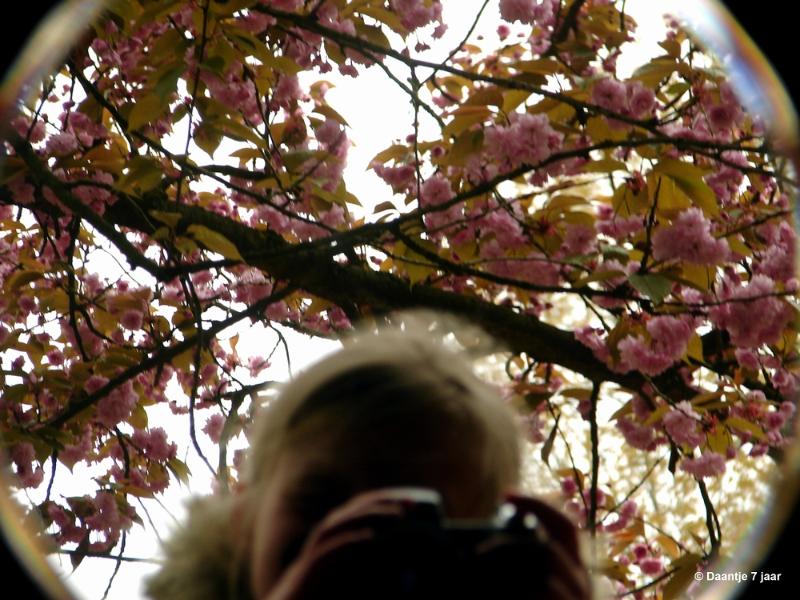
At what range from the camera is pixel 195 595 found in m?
0.60

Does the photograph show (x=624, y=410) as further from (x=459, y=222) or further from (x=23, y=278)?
(x=23, y=278)

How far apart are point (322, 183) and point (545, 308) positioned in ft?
1.97

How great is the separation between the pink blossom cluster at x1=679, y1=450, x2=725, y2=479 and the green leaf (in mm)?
467

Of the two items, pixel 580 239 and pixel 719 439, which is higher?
pixel 580 239

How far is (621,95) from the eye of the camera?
1.59 m

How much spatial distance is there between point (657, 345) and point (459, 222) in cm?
41

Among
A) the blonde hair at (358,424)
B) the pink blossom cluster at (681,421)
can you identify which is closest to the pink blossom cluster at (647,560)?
the pink blossom cluster at (681,421)

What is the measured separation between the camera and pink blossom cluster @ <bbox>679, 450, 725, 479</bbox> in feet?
5.83

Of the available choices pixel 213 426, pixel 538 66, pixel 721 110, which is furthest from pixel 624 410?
pixel 213 426

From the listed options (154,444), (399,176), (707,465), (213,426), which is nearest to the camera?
(707,465)

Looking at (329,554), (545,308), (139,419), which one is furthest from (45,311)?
(329,554)

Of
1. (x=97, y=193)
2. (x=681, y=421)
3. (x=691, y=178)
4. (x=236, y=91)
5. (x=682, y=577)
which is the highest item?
(x=236, y=91)

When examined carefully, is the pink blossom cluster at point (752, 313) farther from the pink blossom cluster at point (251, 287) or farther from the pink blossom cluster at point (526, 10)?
the pink blossom cluster at point (251, 287)

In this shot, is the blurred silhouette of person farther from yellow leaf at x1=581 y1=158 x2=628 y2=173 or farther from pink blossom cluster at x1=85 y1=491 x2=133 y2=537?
pink blossom cluster at x1=85 y1=491 x2=133 y2=537
